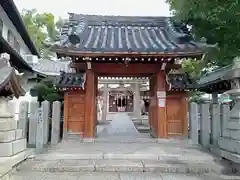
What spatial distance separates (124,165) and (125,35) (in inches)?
271

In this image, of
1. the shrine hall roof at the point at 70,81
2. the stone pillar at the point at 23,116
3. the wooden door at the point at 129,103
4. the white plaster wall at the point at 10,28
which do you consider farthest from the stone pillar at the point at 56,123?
the wooden door at the point at 129,103

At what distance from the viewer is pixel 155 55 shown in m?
9.65

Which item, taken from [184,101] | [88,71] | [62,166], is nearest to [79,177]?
[62,166]

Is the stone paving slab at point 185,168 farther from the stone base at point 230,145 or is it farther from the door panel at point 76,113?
the door panel at point 76,113

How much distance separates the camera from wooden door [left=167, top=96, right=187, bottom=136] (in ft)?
34.6

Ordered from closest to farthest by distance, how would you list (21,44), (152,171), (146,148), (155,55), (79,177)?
(79,177)
(152,171)
(146,148)
(155,55)
(21,44)

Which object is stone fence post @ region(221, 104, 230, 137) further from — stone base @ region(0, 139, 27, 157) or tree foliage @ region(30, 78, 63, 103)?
tree foliage @ region(30, 78, 63, 103)

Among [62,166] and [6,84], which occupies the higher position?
[6,84]

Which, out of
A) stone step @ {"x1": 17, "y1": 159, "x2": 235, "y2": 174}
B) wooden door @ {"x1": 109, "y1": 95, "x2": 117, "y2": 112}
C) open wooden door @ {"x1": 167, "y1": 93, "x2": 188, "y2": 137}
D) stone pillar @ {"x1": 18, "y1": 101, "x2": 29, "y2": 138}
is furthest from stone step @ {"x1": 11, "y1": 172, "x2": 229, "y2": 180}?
wooden door @ {"x1": 109, "y1": 95, "x2": 117, "y2": 112}

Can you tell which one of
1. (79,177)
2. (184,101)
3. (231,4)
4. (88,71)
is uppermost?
(231,4)

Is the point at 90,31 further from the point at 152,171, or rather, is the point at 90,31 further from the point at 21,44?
the point at 152,171

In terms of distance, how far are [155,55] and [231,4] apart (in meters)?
2.95

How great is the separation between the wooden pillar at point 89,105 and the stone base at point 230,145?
16.2 feet

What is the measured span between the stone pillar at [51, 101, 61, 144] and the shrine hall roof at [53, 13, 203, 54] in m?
2.36
